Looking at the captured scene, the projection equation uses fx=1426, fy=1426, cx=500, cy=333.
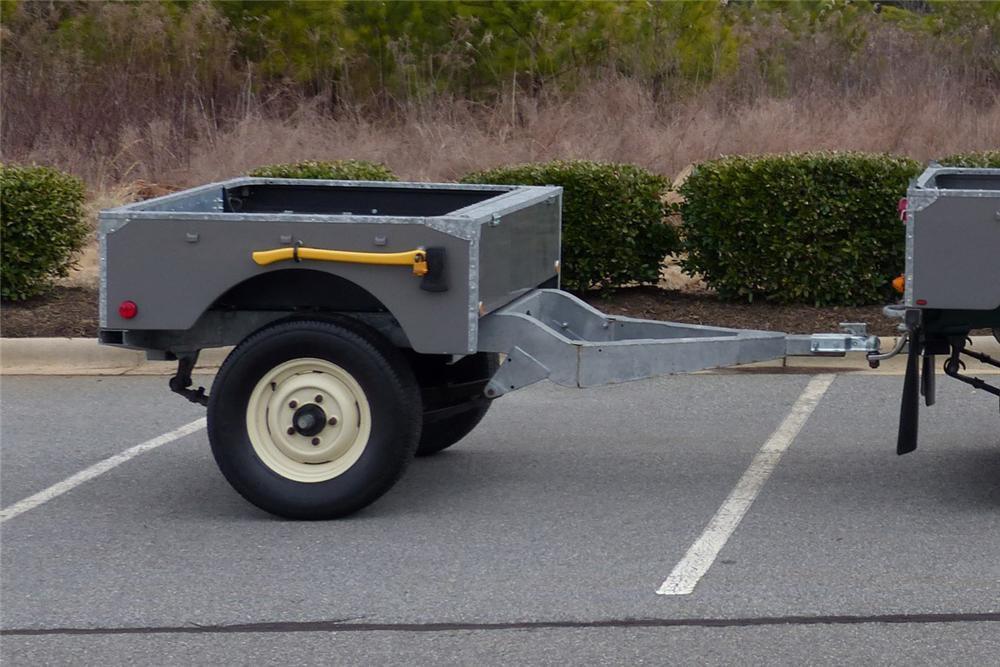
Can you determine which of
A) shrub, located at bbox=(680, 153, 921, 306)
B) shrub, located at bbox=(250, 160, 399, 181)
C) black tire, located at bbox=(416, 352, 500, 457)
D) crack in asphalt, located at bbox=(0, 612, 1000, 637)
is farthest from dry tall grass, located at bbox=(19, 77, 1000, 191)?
crack in asphalt, located at bbox=(0, 612, 1000, 637)

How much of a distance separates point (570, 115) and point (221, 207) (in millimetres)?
9365

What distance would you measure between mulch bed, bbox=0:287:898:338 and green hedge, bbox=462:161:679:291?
0.25 metres

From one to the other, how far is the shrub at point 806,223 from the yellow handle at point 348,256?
497cm

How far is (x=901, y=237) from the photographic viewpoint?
10297 millimetres

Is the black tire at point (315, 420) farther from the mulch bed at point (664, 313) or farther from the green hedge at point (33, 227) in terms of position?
the green hedge at point (33, 227)

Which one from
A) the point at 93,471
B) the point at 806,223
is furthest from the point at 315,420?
the point at 806,223

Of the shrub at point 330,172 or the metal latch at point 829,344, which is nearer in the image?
the metal latch at point 829,344

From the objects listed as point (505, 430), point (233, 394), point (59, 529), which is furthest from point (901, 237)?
point (59, 529)

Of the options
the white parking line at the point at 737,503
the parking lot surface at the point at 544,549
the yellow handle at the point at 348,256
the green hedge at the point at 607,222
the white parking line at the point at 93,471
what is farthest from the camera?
the green hedge at the point at 607,222

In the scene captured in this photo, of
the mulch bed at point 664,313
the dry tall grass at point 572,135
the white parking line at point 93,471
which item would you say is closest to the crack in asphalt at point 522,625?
the white parking line at point 93,471

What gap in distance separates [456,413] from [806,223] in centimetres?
446

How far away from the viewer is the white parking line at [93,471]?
21.8 ft

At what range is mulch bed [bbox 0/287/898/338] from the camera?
1030 centimetres

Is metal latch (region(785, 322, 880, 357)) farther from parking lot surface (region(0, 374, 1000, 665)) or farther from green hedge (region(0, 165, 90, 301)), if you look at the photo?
green hedge (region(0, 165, 90, 301))
